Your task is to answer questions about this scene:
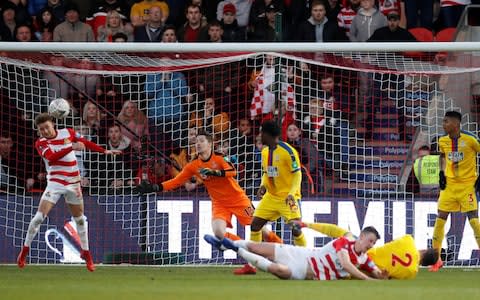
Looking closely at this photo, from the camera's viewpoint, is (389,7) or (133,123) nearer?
(133,123)

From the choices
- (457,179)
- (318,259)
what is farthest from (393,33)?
(318,259)

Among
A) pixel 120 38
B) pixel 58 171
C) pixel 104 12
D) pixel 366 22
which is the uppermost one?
pixel 104 12

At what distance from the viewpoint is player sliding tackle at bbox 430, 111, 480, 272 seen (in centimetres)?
1759

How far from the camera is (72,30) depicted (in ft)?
70.6

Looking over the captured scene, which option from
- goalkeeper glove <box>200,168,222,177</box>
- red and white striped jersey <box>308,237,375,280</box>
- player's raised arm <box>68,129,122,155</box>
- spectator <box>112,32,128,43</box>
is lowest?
red and white striped jersey <box>308,237,375,280</box>

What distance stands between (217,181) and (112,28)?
547cm

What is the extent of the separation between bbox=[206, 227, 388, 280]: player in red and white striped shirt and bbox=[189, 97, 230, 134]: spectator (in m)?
5.35

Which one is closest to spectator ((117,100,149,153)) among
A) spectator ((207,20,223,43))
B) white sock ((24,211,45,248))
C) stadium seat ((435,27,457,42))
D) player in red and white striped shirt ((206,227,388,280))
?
spectator ((207,20,223,43))

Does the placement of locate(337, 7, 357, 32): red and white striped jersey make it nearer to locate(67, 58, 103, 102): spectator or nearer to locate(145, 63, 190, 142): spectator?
locate(145, 63, 190, 142): spectator

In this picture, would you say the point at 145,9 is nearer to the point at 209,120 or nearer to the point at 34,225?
the point at 209,120

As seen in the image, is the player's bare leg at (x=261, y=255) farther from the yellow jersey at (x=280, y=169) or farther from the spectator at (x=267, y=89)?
the spectator at (x=267, y=89)

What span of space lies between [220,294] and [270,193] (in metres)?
4.42

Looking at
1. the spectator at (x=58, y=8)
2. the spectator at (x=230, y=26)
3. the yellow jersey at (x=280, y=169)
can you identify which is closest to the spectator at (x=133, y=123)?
the spectator at (x=230, y=26)

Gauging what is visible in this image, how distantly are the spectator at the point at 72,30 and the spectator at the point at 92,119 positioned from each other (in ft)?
7.15
